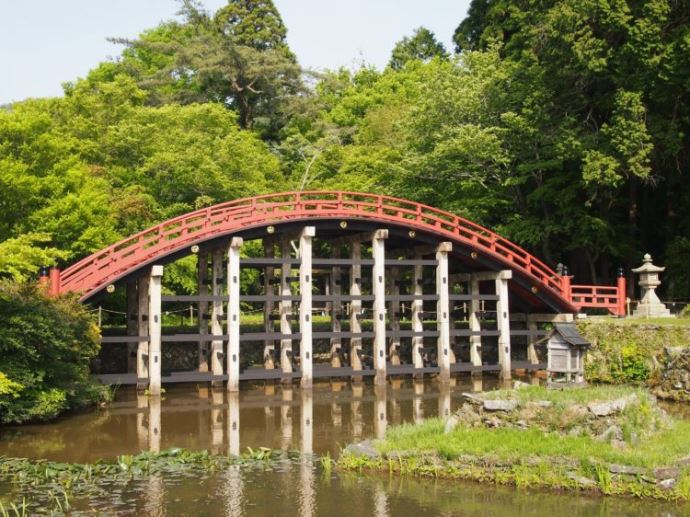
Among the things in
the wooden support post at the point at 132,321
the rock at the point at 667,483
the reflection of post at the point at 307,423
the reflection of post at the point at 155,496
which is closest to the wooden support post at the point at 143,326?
the wooden support post at the point at 132,321

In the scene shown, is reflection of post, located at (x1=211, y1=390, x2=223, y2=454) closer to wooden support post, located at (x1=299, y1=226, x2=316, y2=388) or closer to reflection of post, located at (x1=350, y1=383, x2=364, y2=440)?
wooden support post, located at (x1=299, y1=226, x2=316, y2=388)

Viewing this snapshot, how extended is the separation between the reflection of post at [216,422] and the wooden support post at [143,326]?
93.9 inches

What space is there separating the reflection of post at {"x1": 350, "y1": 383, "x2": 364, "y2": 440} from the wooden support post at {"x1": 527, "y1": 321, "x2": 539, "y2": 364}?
8052 millimetres

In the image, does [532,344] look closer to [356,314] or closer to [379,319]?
[379,319]

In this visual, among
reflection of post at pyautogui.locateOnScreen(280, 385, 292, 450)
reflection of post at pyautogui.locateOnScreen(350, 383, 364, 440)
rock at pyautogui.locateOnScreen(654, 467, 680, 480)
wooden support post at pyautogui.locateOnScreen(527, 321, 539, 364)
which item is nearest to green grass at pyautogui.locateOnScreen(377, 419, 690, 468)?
rock at pyautogui.locateOnScreen(654, 467, 680, 480)

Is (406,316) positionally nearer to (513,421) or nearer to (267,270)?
(267,270)

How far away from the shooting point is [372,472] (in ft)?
48.8

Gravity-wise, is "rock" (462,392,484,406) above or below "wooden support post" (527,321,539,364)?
below

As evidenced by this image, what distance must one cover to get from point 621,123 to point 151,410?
20.9 metres

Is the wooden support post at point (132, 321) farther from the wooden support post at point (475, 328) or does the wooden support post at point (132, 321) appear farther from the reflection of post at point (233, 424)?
the wooden support post at point (475, 328)

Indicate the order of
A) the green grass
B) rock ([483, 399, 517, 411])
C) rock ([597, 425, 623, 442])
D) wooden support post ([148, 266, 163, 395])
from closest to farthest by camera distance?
1. the green grass
2. rock ([597, 425, 623, 442])
3. rock ([483, 399, 517, 411])
4. wooden support post ([148, 266, 163, 395])

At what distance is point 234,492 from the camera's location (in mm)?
13695

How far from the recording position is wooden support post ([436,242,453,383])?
30.0m

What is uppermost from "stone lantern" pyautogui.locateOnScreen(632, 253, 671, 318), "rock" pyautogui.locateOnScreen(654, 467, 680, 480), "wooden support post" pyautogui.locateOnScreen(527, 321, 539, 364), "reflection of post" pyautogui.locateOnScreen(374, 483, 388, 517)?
"stone lantern" pyautogui.locateOnScreen(632, 253, 671, 318)
